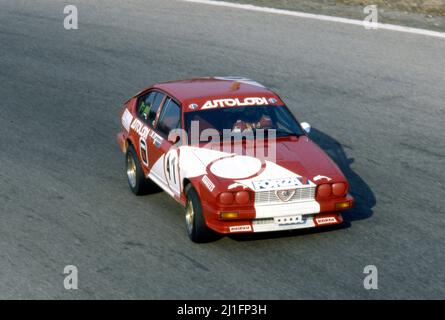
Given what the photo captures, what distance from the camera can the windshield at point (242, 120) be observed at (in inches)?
401

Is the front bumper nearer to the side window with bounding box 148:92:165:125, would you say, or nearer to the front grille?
the front grille

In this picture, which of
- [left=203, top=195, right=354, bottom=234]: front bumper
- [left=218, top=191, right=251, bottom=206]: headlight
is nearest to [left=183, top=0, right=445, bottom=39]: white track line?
[left=203, top=195, right=354, bottom=234]: front bumper

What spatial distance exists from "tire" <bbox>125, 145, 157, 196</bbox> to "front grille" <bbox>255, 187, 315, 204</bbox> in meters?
2.39

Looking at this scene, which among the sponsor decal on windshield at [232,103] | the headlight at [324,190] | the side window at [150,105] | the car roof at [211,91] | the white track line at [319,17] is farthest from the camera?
the white track line at [319,17]

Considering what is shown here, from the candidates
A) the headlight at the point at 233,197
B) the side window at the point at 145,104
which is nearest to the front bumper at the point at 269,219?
the headlight at the point at 233,197

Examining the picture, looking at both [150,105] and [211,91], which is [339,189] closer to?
[211,91]

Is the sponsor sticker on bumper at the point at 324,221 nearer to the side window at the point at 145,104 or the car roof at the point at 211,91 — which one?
the car roof at the point at 211,91

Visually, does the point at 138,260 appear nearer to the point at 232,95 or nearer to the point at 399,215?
the point at 232,95

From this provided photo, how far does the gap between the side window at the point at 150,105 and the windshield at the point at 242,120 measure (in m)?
0.86

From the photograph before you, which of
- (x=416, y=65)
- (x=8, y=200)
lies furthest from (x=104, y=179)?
(x=416, y=65)

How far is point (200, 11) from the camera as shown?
846 inches

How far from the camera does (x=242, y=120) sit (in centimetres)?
1025

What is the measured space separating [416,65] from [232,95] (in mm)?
7528

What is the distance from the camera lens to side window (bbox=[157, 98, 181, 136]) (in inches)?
411
